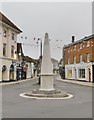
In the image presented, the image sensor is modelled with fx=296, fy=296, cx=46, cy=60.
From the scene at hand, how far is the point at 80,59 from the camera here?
57.7 m

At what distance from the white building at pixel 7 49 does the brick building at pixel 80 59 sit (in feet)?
42.0

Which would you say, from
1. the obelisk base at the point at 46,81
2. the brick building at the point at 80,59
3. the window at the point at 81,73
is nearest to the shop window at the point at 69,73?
the brick building at the point at 80,59

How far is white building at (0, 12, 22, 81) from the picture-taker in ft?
148

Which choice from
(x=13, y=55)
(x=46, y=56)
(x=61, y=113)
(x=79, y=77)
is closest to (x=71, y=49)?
(x=79, y=77)

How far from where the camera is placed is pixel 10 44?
162ft

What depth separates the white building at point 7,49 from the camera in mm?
45228

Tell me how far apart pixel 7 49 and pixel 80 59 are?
16196mm

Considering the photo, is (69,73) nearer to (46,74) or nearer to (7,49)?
(7,49)

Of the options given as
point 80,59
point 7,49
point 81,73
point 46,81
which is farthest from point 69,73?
point 46,81

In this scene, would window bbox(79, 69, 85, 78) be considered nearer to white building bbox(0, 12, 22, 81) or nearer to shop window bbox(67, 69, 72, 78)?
shop window bbox(67, 69, 72, 78)

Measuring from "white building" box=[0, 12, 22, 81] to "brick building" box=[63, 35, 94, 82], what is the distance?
42.0 ft

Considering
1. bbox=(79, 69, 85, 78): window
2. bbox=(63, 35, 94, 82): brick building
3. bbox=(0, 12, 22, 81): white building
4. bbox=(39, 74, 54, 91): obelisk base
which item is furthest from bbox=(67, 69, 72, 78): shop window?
bbox=(39, 74, 54, 91): obelisk base

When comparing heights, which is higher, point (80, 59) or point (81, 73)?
point (80, 59)

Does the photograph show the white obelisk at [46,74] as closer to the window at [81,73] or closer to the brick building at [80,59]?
the brick building at [80,59]
